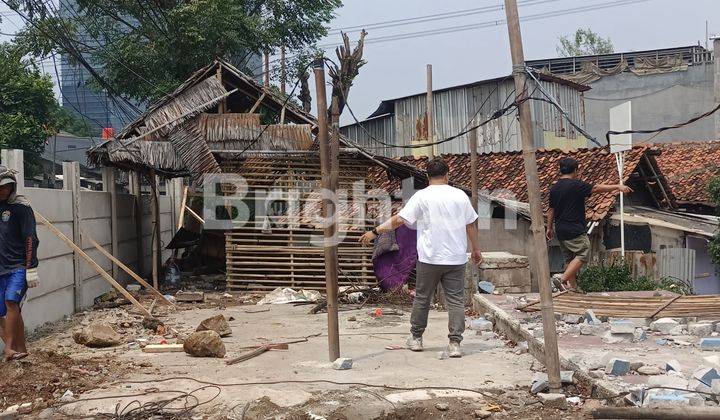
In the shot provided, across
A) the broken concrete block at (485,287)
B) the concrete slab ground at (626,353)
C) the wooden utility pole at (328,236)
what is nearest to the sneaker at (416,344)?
the wooden utility pole at (328,236)

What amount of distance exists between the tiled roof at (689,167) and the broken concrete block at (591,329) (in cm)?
1354

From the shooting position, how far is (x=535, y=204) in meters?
4.94

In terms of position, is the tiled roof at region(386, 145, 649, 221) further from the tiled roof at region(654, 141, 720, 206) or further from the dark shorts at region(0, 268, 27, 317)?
the dark shorts at region(0, 268, 27, 317)

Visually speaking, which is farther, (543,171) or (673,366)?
(543,171)

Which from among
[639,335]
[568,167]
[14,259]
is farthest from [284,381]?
[568,167]

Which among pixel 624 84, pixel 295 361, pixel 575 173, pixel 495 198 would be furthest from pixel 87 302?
pixel 624 84

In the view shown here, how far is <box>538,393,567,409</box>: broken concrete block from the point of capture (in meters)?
4.56

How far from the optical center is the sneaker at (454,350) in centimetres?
609

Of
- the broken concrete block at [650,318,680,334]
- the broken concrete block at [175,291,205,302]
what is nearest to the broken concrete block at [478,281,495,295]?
the broken concrete block at [650,318,680,334]

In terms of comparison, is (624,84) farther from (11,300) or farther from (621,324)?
(11,300)

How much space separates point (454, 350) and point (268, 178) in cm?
706

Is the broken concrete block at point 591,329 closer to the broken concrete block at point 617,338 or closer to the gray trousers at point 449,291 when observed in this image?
the broken concrete block at point 617,338

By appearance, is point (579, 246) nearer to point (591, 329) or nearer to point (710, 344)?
point (591, 329)

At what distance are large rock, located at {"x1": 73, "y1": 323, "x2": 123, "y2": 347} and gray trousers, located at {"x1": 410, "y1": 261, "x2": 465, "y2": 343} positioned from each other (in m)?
3.39
